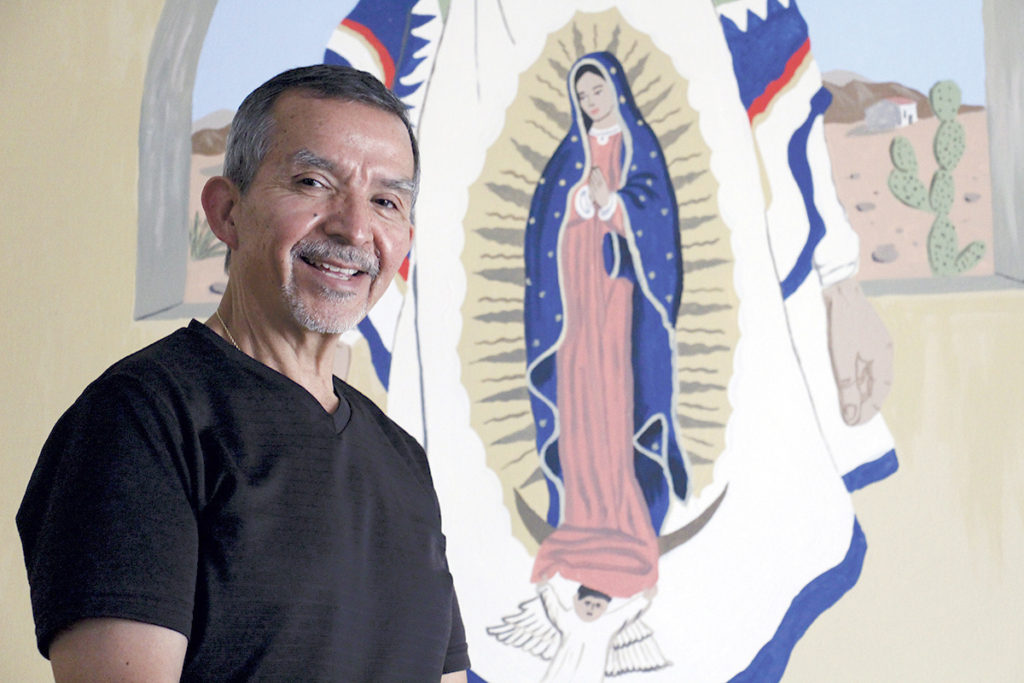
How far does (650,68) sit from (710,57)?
0.43 feet

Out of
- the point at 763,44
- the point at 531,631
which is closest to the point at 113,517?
the point at 531,631

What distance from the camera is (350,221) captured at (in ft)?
3.43

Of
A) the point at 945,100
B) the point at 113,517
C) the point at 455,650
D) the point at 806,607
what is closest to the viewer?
the point at 113,517

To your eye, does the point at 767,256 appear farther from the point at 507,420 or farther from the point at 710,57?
the point at 507,420

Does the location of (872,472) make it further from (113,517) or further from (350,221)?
(113,517)

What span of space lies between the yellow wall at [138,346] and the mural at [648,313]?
67 millimetres

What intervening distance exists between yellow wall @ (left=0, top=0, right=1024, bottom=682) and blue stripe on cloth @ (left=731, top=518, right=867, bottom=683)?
2 cm

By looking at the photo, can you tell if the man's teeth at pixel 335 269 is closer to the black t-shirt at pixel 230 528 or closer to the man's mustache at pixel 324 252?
the man's mustache at pixel 324 252

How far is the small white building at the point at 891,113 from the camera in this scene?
196cm

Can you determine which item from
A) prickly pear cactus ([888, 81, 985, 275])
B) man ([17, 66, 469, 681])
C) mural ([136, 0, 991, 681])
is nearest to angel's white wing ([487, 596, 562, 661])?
mural ([136, 0, 991, 681])

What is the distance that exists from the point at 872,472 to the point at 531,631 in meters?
0.76

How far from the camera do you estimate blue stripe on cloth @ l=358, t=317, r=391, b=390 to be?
2150 millimetres

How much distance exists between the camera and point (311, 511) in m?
0.92

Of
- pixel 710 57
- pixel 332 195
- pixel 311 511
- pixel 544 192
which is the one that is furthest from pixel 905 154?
pixel 311 511
